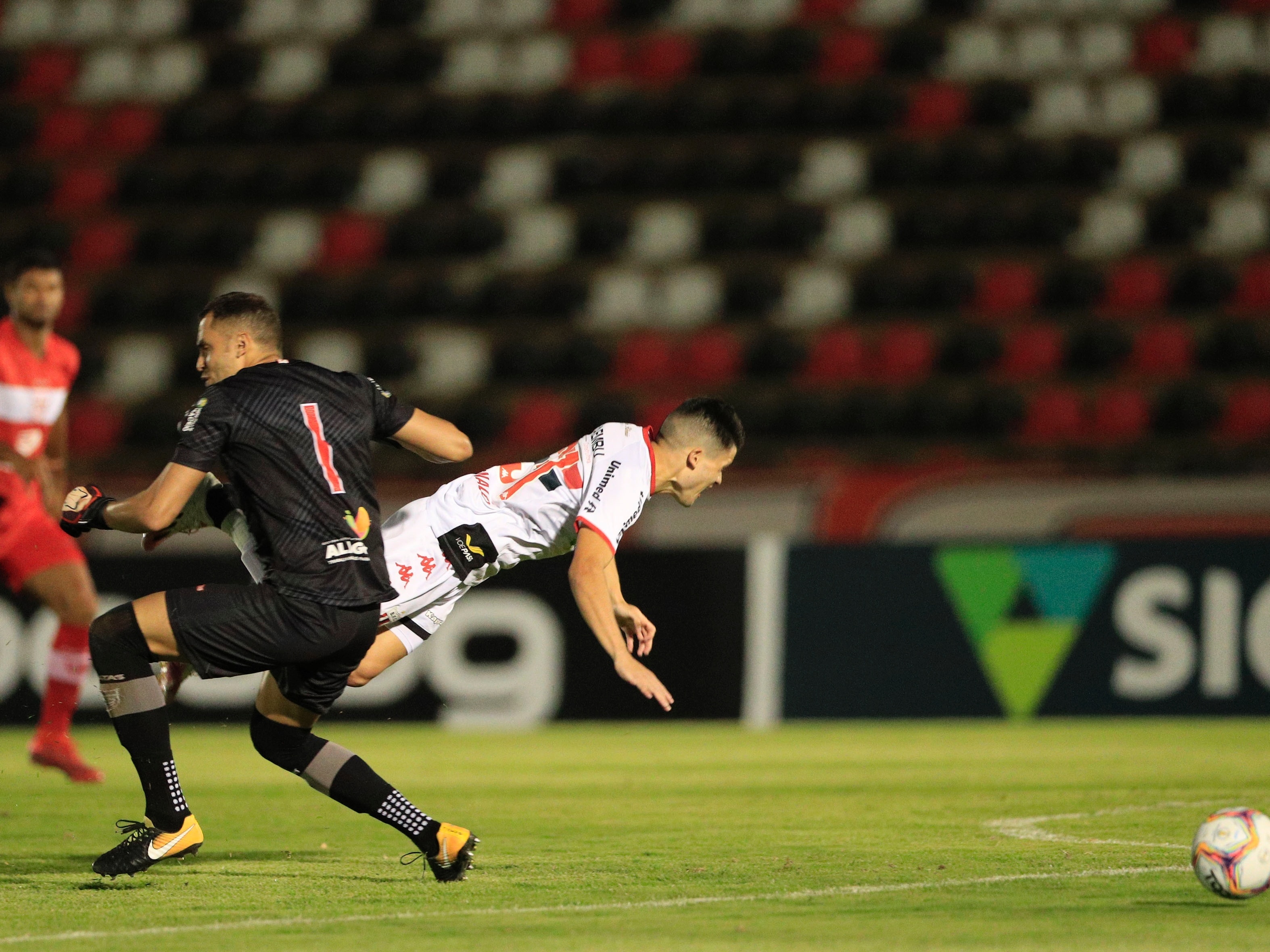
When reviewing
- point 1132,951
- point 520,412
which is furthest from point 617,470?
point 520,412

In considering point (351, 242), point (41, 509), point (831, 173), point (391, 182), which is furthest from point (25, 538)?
point (831, 173)

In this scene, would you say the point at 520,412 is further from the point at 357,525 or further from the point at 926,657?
the point at 357,525

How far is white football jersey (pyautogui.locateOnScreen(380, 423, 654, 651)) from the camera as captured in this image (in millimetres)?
5863

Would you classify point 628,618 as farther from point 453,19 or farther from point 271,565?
point 453,19

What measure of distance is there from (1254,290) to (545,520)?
11.2m

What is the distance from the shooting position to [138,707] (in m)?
5.24

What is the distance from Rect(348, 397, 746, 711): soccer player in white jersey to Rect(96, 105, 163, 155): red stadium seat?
13619mm

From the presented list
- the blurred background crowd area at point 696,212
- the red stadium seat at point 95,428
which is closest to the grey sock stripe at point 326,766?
the blurred background crowd area at point 696,212

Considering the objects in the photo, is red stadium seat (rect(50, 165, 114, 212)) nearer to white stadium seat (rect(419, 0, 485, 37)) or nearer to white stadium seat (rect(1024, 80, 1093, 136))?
white stadium seat (rect(419, 0, 485, 37))

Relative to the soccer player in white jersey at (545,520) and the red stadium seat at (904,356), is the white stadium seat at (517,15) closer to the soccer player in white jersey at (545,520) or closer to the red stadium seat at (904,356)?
the red stadium seat at (904,356)

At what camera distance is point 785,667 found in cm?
1174

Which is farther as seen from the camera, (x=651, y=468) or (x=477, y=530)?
(x=477, y=530)

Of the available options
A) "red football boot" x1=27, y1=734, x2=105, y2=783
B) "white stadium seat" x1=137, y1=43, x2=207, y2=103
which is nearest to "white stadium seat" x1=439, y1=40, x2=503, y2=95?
"white stadium seat" x1=137, y1=43, x2=207, y2=103

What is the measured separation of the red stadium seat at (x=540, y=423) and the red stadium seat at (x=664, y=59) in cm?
407
